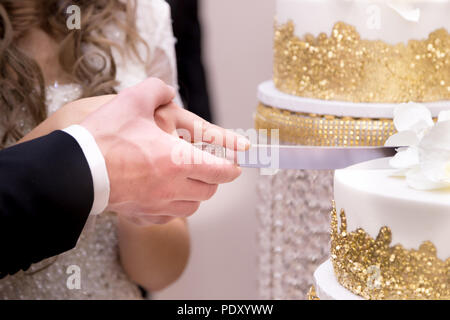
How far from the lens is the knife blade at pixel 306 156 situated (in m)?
0.64

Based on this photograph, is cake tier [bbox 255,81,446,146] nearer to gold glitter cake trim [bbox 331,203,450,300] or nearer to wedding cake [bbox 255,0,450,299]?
wedding cake [bbox 255,0,450,299]

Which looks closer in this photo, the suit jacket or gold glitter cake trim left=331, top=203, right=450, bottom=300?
gold glitter cake trim left=331, top=203, right=450, bottom=300

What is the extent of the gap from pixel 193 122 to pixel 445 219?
293 millimetres

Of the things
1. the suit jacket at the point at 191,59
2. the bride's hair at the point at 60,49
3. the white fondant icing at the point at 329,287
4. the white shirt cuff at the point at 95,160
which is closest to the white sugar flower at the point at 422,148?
the white fondant icing at the point at 329,287

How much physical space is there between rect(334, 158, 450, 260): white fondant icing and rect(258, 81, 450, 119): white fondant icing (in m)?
0.22

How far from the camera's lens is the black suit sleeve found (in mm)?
547

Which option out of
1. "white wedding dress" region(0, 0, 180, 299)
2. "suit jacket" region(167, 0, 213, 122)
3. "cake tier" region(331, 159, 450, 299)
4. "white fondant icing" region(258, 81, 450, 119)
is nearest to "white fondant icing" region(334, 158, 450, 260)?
"cake tier" region(331, 159, 450, 299)

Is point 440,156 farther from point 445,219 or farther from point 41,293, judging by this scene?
point 41,293

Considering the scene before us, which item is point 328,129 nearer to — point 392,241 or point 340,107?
point 340,107

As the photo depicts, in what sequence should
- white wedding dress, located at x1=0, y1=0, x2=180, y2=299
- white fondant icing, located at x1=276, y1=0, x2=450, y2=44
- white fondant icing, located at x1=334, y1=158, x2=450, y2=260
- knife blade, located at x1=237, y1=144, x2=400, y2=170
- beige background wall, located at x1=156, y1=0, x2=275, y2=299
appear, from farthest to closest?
beige background wall, located at x1=156, y1=0, x2=275, y2=299, white wedding dress, located at x1=0, y1=0, x2=180, y2=299, white fondant icing, located at x1=276, y1=0, x2=450, y2=44, knife blade, located at x1=237, y1=144, x2=400, y2=170, white fondant icing, located at x1=334, y1=158, x2=450, y2=260

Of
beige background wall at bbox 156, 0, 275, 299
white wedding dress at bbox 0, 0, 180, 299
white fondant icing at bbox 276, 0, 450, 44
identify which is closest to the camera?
white fondant icing at bbox 276, 0, 450, 44

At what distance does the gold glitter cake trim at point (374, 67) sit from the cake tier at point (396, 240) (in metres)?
0.25

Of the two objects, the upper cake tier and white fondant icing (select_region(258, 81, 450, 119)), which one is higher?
the upper cake tier
